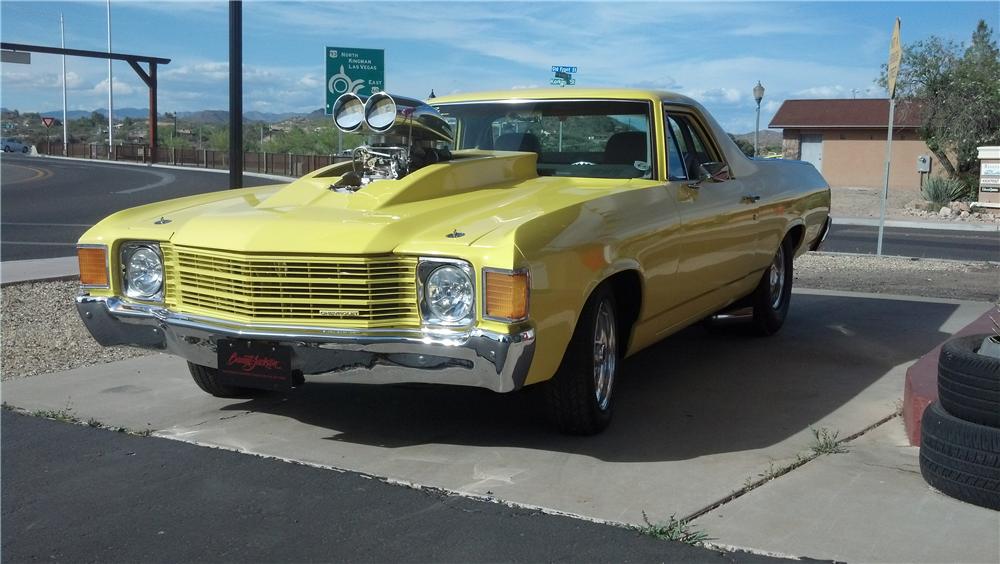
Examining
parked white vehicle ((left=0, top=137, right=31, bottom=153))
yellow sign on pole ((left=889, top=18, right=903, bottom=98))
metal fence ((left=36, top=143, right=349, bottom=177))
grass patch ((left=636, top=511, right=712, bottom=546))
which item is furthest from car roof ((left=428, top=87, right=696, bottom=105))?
parked white vehicle ((left=0, top=137, right=31, bottom=153))

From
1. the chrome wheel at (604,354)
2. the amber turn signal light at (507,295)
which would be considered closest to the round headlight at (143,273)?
the amber turn signal light at (507,295)

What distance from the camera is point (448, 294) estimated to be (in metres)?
4.36

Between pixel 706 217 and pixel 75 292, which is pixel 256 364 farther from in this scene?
pixel 75 292

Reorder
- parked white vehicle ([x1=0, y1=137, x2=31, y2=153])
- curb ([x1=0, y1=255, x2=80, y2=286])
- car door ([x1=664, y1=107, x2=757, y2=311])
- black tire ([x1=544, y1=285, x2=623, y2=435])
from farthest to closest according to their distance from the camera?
parked white vehicle ([x1=0, y1=137, x2=31, y2=153])
curb ([x1=0, y1=255, x2=80, y2=286])
car door ([x1=664, y1=107, x2=757, y2=311])
black tire ([x1=544, y1=285, x2=623, y2=435])

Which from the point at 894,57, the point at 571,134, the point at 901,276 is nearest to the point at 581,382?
the point at 571,134

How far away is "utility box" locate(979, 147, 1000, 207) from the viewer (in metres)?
24.6

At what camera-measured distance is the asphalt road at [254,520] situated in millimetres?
3592

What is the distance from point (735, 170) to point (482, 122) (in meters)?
1.73

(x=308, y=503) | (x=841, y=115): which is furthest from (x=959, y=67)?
(x=308, y=503)

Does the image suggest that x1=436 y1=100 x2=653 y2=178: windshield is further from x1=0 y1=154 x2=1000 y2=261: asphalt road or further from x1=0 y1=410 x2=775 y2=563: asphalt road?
x1=0 y1=154 x2=1000 y2=261: asphalt road

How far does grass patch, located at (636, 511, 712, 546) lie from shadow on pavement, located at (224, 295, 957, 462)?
862mm

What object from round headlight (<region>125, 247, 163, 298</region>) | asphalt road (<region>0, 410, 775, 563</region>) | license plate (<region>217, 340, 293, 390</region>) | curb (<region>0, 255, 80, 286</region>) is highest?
round headlight (<region>125, 247, 163, 298</region>)

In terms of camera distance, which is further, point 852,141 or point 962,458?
point 852,141

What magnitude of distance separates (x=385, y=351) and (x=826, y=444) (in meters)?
2.11
